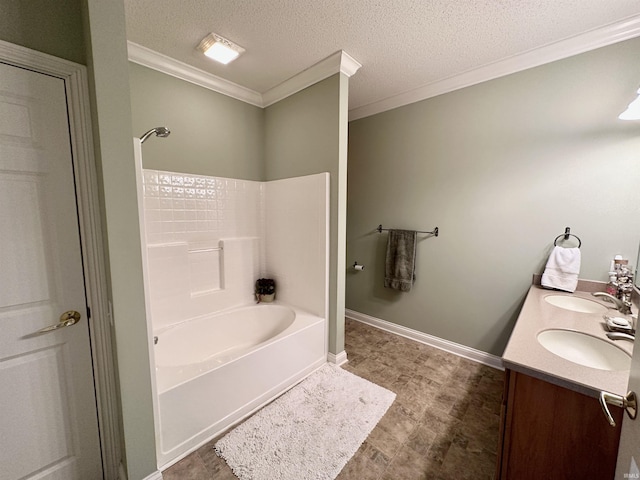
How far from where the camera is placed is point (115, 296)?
110cm

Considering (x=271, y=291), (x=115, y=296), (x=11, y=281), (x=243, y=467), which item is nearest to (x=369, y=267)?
(x=271, y=291)

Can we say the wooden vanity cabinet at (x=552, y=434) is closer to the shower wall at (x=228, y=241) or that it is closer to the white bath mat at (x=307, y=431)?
the white bath mat at (x=307, y=431)

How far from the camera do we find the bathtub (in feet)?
4.61

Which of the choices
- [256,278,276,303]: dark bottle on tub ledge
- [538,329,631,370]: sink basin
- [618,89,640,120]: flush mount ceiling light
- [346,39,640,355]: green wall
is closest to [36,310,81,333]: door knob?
[256,278,276,303]: dark bottle on tub ledge

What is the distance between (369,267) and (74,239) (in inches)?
104

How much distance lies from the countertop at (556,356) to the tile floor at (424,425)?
0.82 metres

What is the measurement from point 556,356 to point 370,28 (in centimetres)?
211

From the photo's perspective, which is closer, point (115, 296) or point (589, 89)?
point (115, 296)

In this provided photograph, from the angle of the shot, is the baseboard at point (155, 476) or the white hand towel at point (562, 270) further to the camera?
the white hand towel at point (562, 270)

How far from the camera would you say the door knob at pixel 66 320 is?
1.13m

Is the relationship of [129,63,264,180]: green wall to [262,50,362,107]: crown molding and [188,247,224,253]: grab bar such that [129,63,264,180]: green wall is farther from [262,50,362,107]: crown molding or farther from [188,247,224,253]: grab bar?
[188,247,224,253]: grab bar

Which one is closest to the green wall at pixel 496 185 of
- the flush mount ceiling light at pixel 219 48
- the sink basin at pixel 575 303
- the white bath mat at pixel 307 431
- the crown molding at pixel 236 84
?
the sink basin at pixel 575 303

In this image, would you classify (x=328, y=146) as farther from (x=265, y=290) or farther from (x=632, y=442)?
(x=632, y=442)

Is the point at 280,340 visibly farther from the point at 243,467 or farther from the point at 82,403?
the point at 82,403
